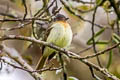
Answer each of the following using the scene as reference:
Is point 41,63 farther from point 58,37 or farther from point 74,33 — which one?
point 74,33

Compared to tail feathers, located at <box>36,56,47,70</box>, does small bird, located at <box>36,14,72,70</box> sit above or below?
above

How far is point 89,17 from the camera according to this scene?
5.09 meters

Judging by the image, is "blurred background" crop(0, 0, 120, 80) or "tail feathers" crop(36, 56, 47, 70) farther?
"blurred background" crop(0, 0, 120, 80)

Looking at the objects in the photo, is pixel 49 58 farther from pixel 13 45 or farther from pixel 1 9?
pixel 1 9

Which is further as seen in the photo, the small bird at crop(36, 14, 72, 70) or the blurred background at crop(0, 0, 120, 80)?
the blurred background at crop(0, 0, 120, 80)

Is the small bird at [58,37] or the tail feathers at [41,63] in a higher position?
the small bird at [58,37]

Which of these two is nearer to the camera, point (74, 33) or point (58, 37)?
point (58, 37)

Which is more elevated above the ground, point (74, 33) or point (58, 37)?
point (58, 37)

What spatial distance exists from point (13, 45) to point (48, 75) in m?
1.33

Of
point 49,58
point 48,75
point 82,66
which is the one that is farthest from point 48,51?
point 82,66

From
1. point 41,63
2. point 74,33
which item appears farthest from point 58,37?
point 74,33

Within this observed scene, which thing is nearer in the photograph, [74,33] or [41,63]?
[41,63]

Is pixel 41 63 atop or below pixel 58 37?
below

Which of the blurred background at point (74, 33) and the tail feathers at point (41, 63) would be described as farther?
the blurred background at point (74, 33)
